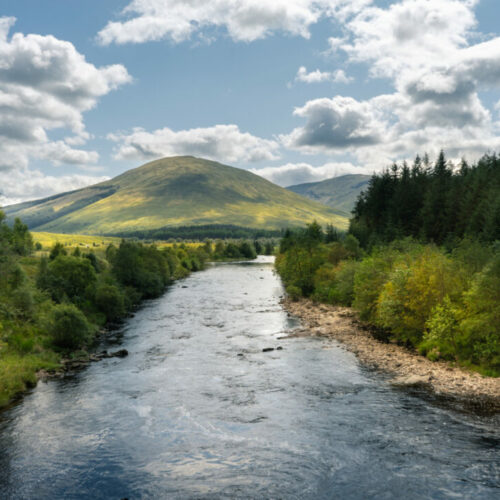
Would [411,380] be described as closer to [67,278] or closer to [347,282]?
[347,282]

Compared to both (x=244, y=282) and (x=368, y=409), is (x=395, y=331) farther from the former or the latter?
(x=244, y=282)

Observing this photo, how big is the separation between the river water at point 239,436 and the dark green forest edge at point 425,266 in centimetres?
982

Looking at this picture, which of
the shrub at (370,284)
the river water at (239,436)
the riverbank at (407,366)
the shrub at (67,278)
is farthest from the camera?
the shrub at (67,278)

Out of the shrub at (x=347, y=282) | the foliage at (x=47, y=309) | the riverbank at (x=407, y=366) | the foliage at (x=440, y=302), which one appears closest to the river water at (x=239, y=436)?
the riverbank at (x=407, y=366)

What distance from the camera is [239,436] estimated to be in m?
28.2

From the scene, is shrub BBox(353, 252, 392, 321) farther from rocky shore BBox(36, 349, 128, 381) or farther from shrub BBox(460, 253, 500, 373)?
rocky shore BBox(36, 349, 128, 381)

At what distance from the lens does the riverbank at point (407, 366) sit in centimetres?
3397

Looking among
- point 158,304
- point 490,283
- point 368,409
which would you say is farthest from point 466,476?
point 158,304

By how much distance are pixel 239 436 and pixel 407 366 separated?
868 inches

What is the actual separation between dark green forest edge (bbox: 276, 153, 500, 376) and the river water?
9.82 metres

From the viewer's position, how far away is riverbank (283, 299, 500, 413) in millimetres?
33969

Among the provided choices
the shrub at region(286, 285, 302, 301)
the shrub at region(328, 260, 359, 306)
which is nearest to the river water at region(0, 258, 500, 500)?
the shrub at region(328, 260, 359, 306)

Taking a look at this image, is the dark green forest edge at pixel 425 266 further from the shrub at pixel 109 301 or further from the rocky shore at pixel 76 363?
the shrub at pixel 109 301

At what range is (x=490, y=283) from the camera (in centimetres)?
4000
